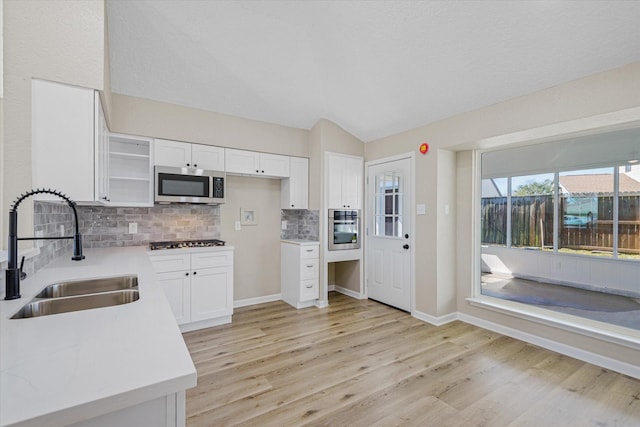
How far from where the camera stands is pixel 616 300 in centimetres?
282

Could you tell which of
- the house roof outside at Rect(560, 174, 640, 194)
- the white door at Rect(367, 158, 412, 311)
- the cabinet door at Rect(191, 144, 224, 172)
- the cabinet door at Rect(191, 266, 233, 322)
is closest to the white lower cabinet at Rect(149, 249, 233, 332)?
the cabinet door at Rect(191, 266, 233, 322)

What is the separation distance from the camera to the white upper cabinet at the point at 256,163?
3721 millimetres

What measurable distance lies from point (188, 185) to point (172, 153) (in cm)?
40

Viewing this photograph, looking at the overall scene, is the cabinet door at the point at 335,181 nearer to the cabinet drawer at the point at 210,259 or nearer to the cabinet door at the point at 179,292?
the cabinet drawer at the point at 210,259

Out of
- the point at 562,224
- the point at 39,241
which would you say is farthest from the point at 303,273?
the point at 562,224

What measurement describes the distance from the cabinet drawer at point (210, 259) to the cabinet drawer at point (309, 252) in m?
0.95

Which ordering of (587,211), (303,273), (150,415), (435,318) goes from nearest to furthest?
(150,415) → (587,211) → (435,318) → (303,273)

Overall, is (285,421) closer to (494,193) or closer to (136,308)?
(136,308)

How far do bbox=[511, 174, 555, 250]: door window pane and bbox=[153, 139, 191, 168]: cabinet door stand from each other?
4.04 meters

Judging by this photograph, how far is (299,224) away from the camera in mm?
4590

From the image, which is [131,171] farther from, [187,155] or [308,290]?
[308,290]

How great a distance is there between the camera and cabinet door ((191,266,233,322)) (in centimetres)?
323

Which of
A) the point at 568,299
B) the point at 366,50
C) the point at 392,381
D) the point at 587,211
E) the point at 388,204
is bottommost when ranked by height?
the point at 392,381

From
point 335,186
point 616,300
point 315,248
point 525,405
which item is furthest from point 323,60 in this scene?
point 616,300
